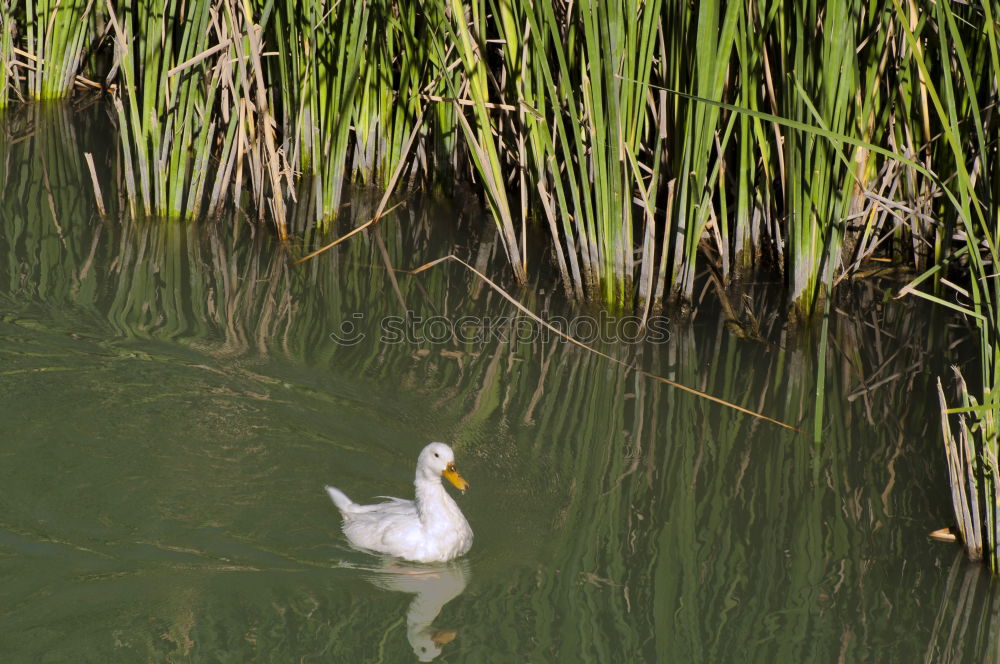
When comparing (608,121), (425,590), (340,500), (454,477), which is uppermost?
(608,121)

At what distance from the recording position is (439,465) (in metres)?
4.56

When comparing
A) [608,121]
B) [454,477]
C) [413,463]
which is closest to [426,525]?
[454,477]

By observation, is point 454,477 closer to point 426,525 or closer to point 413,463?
point 426,525

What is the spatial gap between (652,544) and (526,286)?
2544mm

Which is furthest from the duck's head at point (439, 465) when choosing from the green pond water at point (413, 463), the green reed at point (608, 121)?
the green reed at point (608, 121)

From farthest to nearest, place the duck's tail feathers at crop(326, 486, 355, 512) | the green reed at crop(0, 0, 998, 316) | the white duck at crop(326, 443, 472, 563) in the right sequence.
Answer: the green reed at crop(0, 0, 998, 316)
the duck's tail feathers at crop(326, 486, 355, 512)
the white duck at crop(326, 443, 472, 563)

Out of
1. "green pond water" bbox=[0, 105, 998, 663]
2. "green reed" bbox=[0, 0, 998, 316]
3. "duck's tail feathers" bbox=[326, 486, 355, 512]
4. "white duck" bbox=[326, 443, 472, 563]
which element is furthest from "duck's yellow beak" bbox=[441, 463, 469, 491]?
"green reed" bbox=[0, 0, 998, 316]

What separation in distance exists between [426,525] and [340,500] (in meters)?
0.46

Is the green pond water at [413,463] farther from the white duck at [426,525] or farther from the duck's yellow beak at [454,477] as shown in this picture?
the duck's yellow beak at [454,477]

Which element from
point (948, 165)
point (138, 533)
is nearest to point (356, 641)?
point (138, 533)

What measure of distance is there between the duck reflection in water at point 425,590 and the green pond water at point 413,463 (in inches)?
0.5

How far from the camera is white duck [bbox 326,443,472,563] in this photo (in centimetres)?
450

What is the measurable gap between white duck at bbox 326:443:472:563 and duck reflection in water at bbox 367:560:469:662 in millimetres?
55

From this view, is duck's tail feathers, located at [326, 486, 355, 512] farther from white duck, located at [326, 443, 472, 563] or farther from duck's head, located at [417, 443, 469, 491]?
duck's head, located at [417, 443, 469, 491]
